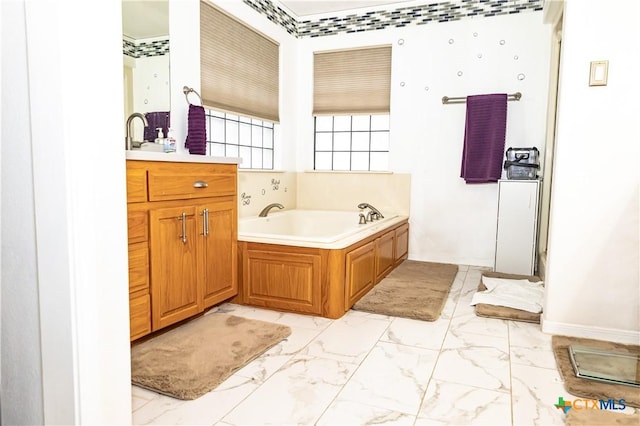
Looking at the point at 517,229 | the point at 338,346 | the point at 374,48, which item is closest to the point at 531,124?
the point at 517,229

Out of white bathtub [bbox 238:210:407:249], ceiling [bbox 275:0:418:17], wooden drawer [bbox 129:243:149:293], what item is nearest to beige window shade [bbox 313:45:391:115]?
ceiling [bbox 275:0:418:17]

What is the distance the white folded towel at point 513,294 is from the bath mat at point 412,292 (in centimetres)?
27

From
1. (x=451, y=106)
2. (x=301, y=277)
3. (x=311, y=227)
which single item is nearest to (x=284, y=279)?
(x=301, y=277)

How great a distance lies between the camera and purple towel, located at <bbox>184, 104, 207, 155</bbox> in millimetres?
2852

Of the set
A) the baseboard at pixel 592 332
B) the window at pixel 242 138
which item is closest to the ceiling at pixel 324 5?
the window at pixel 242 138

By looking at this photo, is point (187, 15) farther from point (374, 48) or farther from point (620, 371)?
point (620, 371)

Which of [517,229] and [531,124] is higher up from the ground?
[531,124]

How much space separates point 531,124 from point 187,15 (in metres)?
2.99

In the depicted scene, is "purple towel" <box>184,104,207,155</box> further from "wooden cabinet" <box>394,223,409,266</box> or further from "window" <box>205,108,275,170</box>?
"wooden cabinet" <box>394,223,409,266</box>

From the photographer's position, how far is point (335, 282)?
8.61 feet

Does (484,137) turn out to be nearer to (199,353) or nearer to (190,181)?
(190,181)

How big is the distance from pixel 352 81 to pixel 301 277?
2470mm

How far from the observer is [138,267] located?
6.53 feet

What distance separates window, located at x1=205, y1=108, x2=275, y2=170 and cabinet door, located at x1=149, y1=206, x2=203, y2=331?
142 cm
